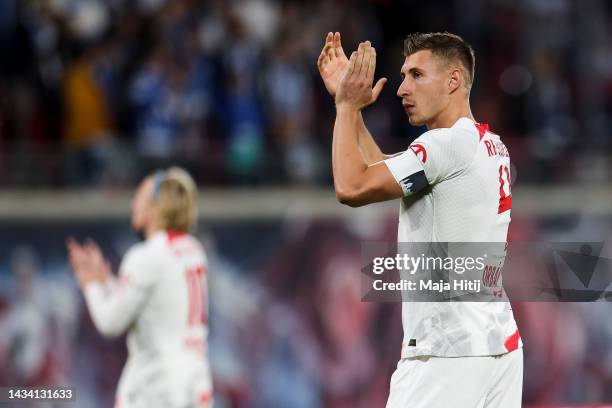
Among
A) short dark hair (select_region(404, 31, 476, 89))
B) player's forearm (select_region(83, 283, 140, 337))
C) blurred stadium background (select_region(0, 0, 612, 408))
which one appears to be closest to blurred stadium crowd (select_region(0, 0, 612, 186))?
blurred stadium background (select_region(0, 0, 612, 408))

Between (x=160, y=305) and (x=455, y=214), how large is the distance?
249 cm

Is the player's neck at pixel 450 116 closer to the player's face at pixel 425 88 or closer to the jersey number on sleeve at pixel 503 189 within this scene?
the player's face at pixel 425 88

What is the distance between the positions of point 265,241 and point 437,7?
3.52m

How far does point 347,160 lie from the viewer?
457cm

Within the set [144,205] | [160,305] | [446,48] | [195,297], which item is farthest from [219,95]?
[446,48]

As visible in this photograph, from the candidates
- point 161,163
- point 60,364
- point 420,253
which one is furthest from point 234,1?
point 420,253

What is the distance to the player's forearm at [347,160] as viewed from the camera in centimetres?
455

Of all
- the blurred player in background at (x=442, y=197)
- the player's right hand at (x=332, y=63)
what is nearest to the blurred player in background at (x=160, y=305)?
the player's right hand at (x=332, y=63)

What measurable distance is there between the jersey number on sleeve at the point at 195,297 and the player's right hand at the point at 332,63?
2066mm

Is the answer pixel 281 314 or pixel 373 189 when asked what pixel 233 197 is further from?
pixel 373 189

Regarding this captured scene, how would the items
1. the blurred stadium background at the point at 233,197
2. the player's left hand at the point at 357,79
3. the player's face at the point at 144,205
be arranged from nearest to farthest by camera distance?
the player's left hand at the point at 357,79 → the player's face at the point at 144,205 → the blurred stadium background at the point at 233,197

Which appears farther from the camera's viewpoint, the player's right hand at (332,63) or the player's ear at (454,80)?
the player's right hand at (332,63)

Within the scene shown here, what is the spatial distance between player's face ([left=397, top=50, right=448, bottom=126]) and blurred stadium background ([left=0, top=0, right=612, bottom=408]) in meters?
5.55

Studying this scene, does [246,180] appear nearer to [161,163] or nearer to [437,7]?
[161,163]
